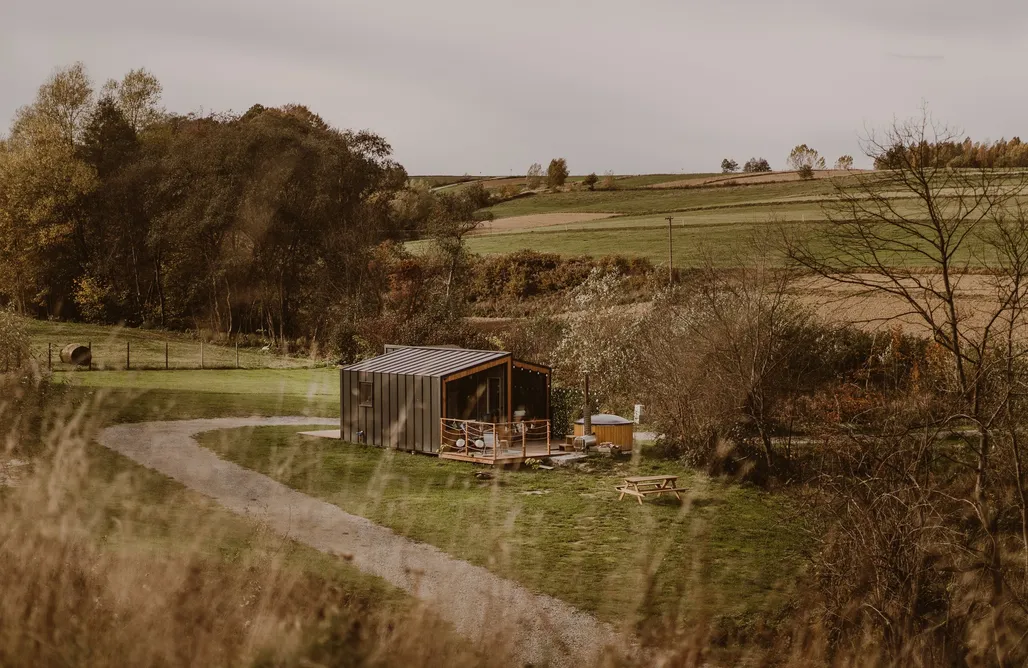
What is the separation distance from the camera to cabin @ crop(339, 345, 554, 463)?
70.9 feet

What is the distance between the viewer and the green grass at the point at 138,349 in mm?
34219

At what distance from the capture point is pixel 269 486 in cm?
1697

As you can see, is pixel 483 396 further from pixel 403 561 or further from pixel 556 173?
pixel 556 173

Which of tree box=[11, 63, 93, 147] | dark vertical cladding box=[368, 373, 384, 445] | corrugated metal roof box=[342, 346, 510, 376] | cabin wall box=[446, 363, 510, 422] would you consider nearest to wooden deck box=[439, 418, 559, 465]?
cabin wall box=[446, 363, 510, 422]

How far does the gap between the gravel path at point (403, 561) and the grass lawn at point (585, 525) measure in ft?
Answer: 1.35

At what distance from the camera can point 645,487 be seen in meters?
17.7

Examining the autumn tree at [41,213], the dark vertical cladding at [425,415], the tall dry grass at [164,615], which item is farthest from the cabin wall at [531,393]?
the autumn tree at [41,213]

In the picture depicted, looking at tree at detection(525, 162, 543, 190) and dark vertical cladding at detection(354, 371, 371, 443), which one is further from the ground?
tree at detection(525, 162, 543, 190)

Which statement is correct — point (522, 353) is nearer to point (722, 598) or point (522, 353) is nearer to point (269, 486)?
point (269, 486)

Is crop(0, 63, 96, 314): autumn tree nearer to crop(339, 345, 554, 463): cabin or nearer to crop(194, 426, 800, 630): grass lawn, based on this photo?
crop(339, 345, 554, 463): cabin

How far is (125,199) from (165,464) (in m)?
34.1

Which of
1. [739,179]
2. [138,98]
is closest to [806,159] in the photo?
[739,179]

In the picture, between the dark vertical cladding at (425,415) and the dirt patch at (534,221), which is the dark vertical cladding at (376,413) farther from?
the dirt patch at (534,221)

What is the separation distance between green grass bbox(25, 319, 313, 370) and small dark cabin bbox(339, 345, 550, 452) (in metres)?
12.9
